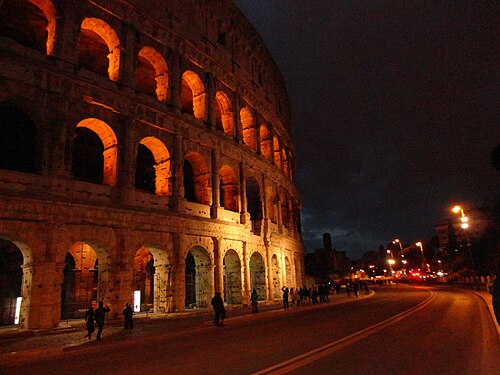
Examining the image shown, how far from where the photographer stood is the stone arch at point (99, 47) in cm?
1720

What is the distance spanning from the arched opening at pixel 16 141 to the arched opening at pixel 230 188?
1069cm

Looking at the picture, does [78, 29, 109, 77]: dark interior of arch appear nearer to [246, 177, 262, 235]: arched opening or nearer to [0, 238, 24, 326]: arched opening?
[0, 238, 24, 326]: arched opening

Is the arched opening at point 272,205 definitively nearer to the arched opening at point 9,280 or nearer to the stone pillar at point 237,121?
the stone pillar at point 237,121

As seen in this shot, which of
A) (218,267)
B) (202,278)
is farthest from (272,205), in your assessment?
(202,278)

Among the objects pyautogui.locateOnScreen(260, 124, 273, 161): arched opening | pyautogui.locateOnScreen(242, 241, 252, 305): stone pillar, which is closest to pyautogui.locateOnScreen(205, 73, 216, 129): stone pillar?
pyautogui.locateOnScreen(242, 241, 252, 305): stone pillar

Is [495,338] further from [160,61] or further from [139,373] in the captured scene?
[160,61]

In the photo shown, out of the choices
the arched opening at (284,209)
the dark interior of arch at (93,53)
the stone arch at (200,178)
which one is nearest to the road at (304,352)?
the stone arch at (200,178)

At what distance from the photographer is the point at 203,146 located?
20906 millimetres

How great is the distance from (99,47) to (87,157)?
6386 millimetres

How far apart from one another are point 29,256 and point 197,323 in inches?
267

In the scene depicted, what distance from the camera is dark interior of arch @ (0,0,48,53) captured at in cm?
1733

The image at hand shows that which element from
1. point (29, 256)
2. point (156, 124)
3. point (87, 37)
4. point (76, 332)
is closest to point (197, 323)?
point (76, 332)

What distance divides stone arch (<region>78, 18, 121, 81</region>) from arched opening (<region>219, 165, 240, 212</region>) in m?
9.02

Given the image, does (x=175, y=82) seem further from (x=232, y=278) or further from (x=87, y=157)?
(x=232, y=278)
